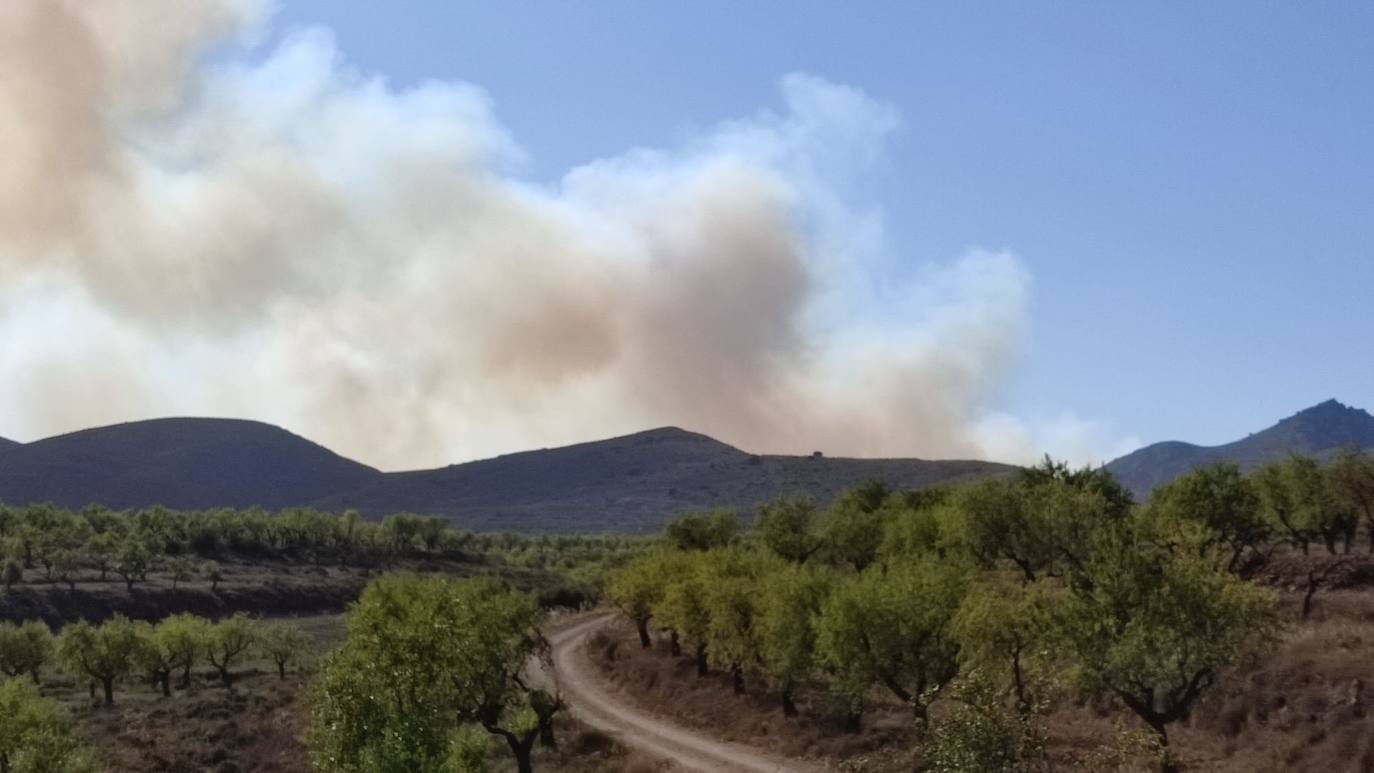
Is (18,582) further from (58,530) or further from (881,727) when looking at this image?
(881,727)

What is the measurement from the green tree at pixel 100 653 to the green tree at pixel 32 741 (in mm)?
39065

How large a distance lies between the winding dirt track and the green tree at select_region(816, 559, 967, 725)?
636 cm

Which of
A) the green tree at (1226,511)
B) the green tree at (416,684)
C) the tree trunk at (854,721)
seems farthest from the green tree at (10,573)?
the green tree at (1226,511)

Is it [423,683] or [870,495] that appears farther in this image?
[870,495]

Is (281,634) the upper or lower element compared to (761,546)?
lower

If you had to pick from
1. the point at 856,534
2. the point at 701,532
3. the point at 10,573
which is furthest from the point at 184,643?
the point at 856,534

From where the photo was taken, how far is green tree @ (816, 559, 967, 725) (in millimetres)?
60562

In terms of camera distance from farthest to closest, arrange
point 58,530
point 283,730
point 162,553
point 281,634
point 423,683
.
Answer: point 162,553
point 58,530
point 281,634
point 283,730
point 423,683

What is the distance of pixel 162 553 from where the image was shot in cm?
18288

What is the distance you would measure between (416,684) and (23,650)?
7705cm

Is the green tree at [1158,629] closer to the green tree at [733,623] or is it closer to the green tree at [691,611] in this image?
the green tree at [733,623]

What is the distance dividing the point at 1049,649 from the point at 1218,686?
1440 centimetres

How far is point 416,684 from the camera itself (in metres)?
44.2

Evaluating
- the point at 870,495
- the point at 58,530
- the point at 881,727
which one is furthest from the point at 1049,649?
the point at 58,530
